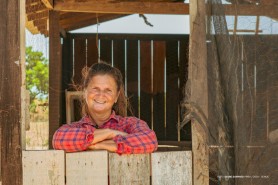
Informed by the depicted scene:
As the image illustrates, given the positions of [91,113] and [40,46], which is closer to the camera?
[91,113]

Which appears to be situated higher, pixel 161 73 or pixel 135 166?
pixel 161 73

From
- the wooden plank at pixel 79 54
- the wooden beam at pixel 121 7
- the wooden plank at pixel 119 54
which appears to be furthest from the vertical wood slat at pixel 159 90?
the wooden beam at pixel 121 7

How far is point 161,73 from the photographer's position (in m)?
9.91

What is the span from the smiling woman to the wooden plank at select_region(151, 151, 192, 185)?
0.09 metres

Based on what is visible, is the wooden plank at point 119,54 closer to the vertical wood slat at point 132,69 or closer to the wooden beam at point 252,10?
the vertical wood slat at point 132,69

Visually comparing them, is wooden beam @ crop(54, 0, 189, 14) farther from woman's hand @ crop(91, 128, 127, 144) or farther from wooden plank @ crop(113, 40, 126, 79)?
woman's hand @ crop(91, 128, 127, 144)

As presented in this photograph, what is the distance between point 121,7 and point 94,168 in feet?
16.3

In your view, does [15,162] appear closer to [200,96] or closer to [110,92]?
[110,92]

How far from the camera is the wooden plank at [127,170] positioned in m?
2.87

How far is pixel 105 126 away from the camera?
3312mm

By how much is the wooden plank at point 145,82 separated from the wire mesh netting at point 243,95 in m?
6.93

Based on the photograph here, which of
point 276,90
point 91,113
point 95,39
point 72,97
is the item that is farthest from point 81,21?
point 276,90

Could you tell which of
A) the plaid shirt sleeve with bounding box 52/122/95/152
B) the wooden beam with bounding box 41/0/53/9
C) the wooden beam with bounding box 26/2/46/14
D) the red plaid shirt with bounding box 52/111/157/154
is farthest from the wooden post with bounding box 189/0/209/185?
the wooden beam with bounding box 41/0/53/9

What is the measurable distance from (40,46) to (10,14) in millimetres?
4730
